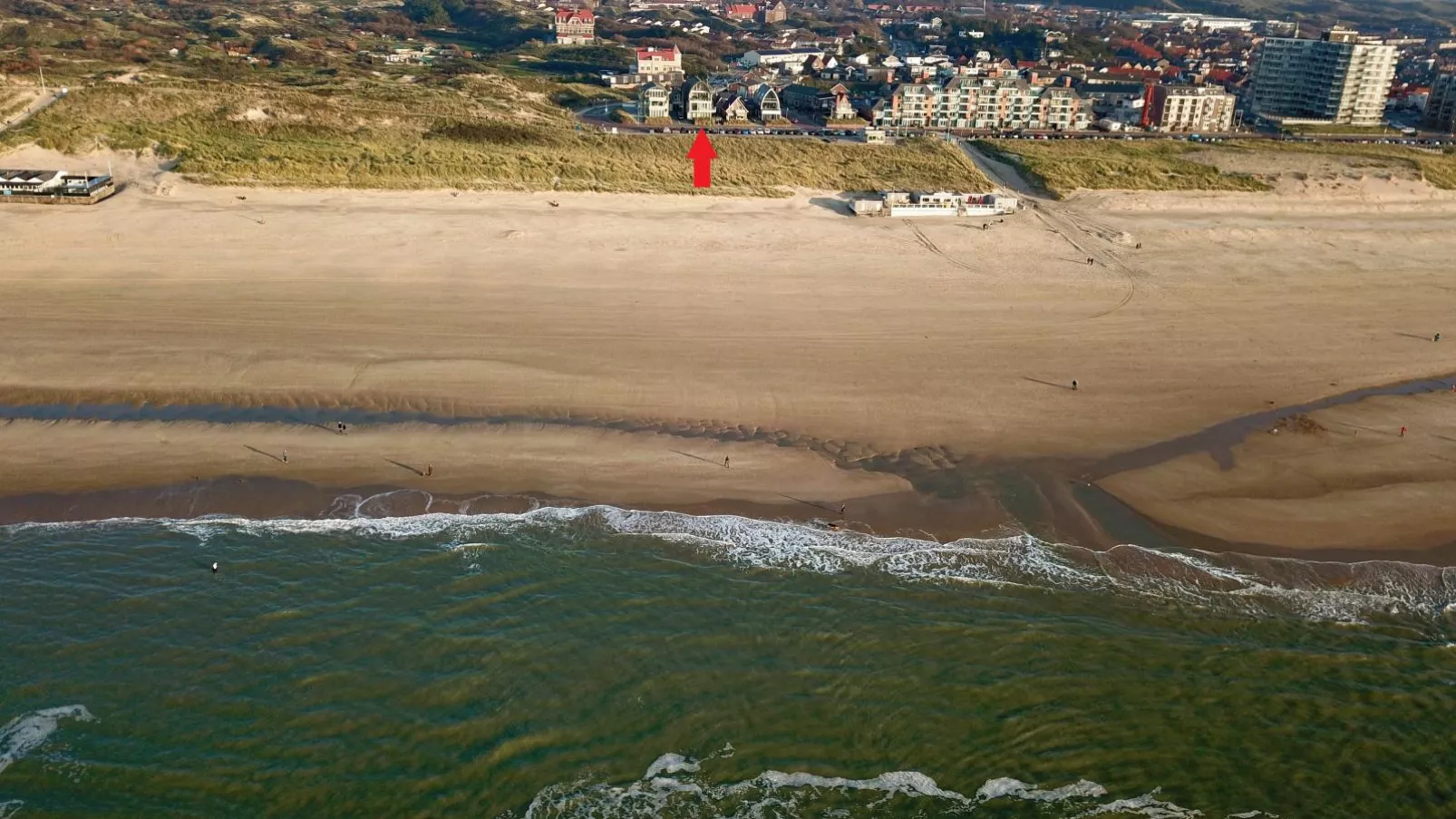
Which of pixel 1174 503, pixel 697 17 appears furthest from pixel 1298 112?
pixel 697 17

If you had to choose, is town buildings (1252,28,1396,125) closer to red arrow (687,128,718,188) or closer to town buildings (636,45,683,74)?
red arrow (687,128,718,188)

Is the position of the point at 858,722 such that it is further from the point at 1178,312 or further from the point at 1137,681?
the point at 1178,312

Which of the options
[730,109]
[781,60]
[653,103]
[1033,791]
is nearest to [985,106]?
[730,109]

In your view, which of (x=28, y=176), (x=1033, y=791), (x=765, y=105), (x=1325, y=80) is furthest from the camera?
(x=1325, y=80)

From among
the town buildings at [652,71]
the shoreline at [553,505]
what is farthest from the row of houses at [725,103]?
the shoreline at [553,505]

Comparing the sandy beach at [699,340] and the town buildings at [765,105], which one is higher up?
the town buildings at [765,105]

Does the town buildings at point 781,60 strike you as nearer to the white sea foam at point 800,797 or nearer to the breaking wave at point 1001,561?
the breaking wave at point 1001,561

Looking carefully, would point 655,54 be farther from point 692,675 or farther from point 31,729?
point 31,729
